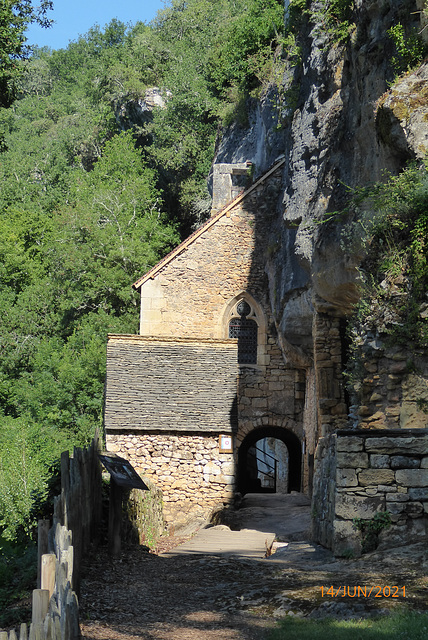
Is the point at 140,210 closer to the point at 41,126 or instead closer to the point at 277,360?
the point at 277,360

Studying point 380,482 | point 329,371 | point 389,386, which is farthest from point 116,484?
point 329,371

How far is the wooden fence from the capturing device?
15.5 ft

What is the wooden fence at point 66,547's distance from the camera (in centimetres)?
471

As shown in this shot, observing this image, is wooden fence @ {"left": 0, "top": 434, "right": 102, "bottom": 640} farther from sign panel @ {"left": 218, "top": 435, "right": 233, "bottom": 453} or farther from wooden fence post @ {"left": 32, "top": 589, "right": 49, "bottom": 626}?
sign panel @ {"left": 218, "top": 435, "right": 233, "bottom": 453}

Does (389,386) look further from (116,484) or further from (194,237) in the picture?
(194,237)

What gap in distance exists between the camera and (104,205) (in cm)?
3150

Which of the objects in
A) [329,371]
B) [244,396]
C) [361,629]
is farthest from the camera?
[244,396]

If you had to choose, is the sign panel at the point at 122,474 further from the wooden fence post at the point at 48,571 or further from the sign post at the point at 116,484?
the wooden fence post at the point at 48,571

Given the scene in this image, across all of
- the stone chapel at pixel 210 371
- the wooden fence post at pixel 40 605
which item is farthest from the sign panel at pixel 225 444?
the wooden fence post at pixel 40 605

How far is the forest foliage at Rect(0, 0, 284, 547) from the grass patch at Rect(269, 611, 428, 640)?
47.6 feet

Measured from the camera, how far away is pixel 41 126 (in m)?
53.0

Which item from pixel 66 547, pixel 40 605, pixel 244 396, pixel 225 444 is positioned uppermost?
pixel 244 396
